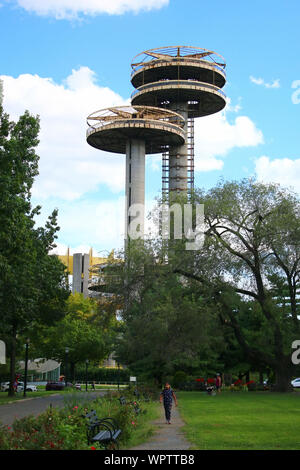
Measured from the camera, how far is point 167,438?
17.3m

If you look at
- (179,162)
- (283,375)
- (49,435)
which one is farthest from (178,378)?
(179,162)

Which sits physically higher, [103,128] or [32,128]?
[103,128]

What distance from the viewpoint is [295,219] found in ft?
143

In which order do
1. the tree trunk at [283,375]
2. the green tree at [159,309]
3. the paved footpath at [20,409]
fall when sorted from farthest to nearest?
the tree trunk at [283,375] < the green tree at [159,309] < the paved footpath at [20,409]

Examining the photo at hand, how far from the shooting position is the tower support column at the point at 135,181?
11444 cm

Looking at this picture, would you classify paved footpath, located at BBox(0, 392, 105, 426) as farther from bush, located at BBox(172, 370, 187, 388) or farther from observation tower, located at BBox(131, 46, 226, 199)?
observation tower, located at BBox(131, 46, 226, 199)

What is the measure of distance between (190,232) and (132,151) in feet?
238

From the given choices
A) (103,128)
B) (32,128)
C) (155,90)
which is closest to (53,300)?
(32,128)

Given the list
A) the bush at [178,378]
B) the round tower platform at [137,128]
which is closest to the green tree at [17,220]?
the bush at [178,378]

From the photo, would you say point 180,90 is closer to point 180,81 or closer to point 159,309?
point 180,81

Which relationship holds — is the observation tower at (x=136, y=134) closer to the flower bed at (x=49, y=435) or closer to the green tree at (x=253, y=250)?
the green tree at (x=253, y=250)

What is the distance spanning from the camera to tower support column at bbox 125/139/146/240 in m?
114
